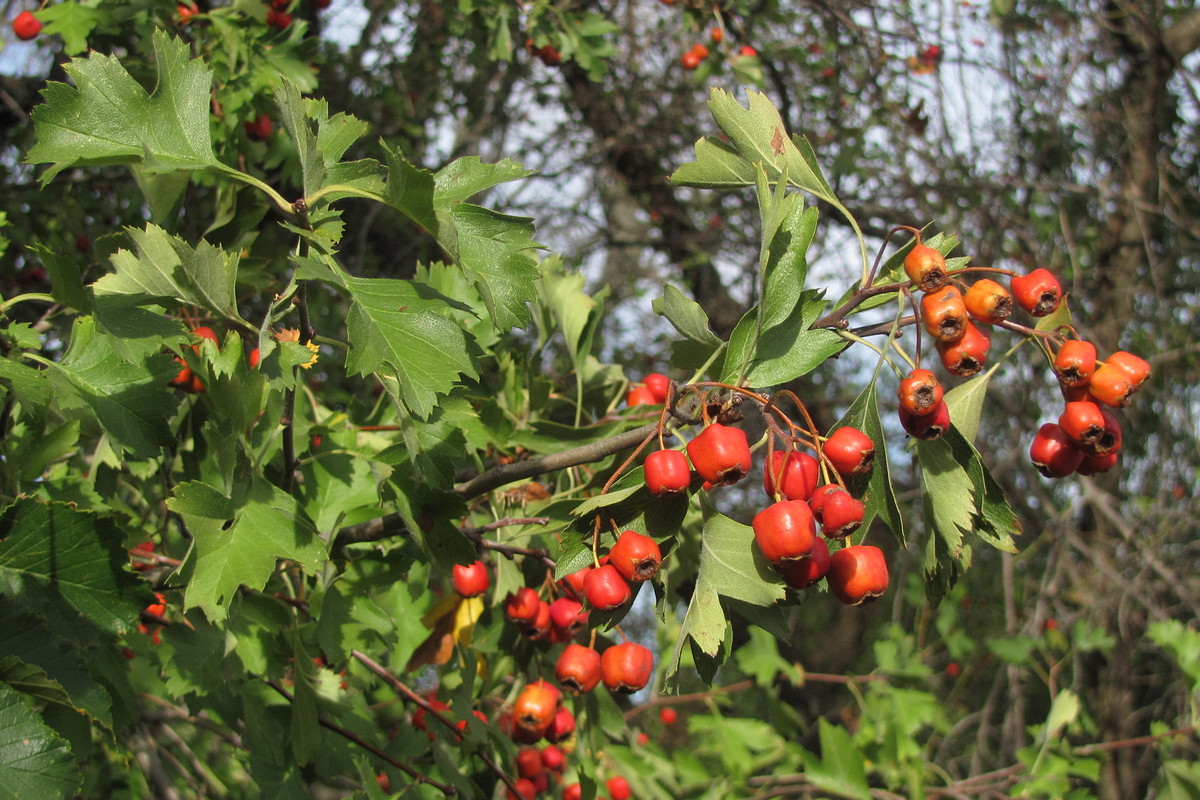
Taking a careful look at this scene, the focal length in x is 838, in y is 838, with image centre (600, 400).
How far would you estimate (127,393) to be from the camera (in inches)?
51.9

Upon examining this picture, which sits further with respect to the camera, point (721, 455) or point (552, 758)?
point (552, 758)

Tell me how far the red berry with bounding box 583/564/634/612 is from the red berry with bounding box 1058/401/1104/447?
0.72m

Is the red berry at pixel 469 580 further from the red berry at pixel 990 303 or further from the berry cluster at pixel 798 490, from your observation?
the red berry at pixel 990 303

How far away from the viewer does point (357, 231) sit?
489 cm

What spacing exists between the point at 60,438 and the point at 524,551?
2.68 ft

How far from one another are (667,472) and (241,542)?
Answer: 2.18ft

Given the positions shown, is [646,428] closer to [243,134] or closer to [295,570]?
[295,570]

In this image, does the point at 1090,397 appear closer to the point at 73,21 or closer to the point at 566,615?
the point at 566,615

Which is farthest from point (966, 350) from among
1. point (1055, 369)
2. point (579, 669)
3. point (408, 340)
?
point (579, 669)

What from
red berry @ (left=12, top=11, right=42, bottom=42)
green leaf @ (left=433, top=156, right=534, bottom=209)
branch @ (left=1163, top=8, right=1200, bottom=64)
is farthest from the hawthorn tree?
branch @ (left=1163, top=8, right=1200, bottom=64)

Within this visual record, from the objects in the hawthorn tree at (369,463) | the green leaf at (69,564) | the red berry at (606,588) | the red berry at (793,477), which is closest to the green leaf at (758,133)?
the hawthorn tree at (369,463)

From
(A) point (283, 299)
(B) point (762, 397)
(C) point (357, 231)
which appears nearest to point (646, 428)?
(B) point (762, 397)

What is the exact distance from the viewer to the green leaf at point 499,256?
46.5 inches

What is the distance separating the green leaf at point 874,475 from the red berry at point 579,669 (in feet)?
2.07
